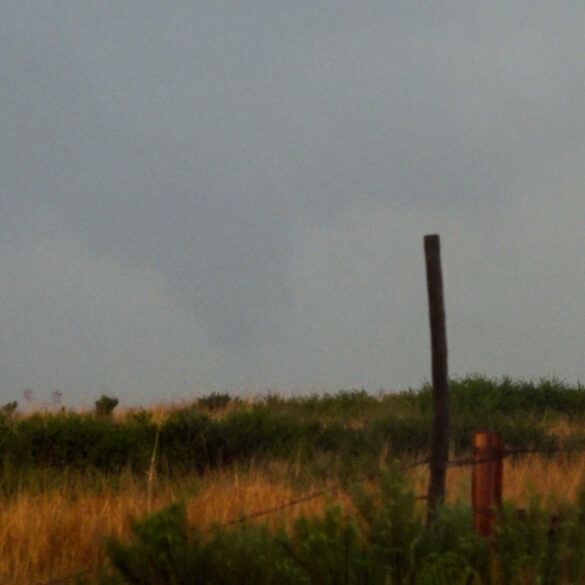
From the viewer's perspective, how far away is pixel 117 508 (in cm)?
1003

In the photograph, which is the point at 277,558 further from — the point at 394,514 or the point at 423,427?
the point at 423,427

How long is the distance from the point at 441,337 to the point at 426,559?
1985 mm

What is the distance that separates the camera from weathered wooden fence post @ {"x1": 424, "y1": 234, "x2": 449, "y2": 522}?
7574 mm

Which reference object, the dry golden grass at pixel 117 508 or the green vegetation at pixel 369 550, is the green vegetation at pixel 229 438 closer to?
the dry golden grass at pixel 117 508

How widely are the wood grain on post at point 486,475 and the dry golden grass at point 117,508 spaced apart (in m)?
0.10

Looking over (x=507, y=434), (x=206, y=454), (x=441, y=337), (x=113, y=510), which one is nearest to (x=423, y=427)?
(x=507, y=434)

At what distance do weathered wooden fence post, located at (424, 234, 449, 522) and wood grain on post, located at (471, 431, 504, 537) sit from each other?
0.29 metres

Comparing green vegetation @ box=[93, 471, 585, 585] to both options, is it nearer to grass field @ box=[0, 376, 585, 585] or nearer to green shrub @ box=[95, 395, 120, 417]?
grass field @ box=[0, 376, 585, 585]

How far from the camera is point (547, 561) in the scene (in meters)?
6.54

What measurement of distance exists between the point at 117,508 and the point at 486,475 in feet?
13.1

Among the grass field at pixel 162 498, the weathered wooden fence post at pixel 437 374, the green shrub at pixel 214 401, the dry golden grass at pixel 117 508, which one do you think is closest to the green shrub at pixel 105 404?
the green shrub at pixel 214 401

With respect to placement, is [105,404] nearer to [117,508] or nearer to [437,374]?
[117,508]

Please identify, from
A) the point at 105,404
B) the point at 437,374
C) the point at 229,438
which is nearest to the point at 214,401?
the point at 105,404

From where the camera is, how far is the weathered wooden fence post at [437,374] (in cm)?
757
